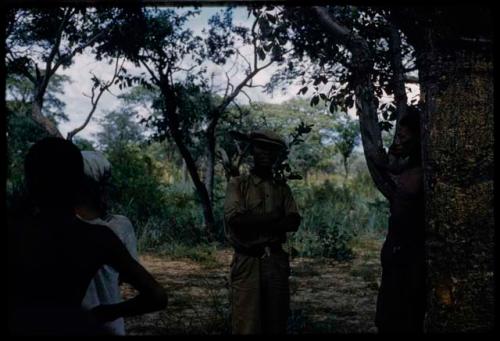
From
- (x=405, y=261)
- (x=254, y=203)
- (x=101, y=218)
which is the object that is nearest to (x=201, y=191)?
(x=254, y=203)

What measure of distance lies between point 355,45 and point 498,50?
90.2 inches

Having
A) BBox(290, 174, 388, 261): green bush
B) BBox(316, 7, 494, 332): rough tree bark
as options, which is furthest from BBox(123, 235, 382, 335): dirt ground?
BBox(316, 7, 494, 332): rough tree bark

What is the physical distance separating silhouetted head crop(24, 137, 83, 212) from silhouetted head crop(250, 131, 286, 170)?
188 centimetres

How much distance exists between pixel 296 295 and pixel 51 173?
564 centimetres

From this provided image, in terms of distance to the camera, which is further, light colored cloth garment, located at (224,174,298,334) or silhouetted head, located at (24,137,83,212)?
light colored cloth garment, located at (224,174,298,334)

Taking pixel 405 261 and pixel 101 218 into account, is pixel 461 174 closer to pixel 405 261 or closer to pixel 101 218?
pixel 405 261

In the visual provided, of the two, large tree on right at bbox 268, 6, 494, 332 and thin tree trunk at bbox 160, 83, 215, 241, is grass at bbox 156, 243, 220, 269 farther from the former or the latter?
large tree on right at bbox 268, 6, 494, 332

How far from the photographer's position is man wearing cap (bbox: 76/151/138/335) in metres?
2.32

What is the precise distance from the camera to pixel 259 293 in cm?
Result: 345

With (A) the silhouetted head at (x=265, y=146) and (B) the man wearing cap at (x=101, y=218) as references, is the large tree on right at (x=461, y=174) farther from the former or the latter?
(A) the silhouetted head at (x=265, y=146)

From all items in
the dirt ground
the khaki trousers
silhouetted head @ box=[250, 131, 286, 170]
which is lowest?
the dirt ground

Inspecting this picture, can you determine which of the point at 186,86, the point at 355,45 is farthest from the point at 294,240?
the point at 355,45

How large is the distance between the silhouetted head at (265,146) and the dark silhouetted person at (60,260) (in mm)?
1844

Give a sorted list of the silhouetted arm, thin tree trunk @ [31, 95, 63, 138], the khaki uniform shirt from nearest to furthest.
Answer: the silhouetted arm → the khaki uniform shirt → thin tree trunk @ [31, 95, 63, 138]
